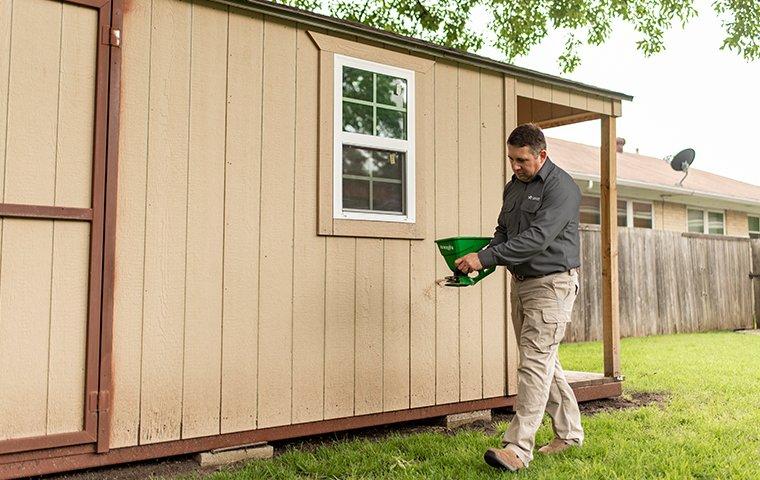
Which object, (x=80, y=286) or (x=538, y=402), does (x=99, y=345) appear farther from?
(x=538, y=402)

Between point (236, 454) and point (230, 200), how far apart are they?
153 centimetres

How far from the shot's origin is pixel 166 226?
13.1ft

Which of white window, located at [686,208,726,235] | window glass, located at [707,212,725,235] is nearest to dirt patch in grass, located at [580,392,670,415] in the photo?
white window, located at [686,208,726,235]

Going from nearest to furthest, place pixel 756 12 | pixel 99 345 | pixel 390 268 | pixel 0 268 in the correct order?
pixel 0 268
pixel 99 345
pixel 390 268
pixel 756 12

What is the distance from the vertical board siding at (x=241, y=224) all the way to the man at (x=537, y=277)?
133 centimetres

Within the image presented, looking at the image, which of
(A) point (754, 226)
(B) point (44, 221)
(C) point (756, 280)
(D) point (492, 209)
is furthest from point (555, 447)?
(A) point (754, 226)

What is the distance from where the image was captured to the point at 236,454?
4.18 m

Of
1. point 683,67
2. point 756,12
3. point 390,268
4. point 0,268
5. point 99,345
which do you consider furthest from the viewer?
point 683,67

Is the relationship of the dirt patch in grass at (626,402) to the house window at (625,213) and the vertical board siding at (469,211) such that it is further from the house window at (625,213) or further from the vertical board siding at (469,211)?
the house window at (625,213)

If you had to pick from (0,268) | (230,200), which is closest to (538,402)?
(230,200)

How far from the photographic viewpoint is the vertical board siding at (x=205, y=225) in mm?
4051

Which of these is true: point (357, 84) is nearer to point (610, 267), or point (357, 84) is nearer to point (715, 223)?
point (610, 267)

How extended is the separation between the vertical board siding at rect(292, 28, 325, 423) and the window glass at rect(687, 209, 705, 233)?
591 inches

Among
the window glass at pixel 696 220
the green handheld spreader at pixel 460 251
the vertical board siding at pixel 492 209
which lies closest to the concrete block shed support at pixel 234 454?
the green handheld spreader at pixel 460 251
